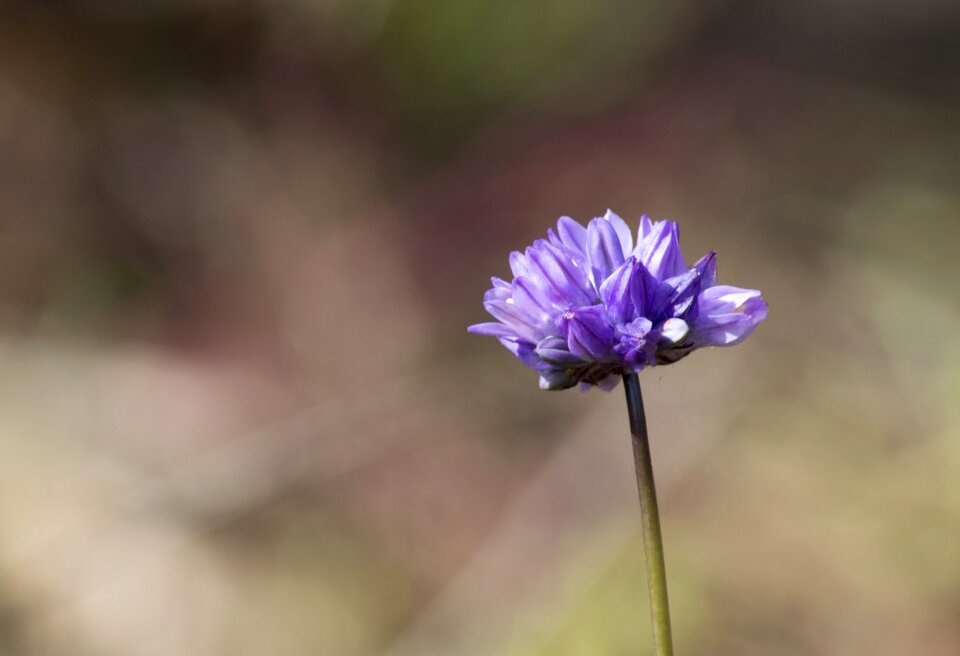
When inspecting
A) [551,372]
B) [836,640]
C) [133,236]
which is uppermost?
[133,236]

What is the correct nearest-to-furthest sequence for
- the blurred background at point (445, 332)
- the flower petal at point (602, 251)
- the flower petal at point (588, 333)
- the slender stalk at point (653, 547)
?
the slender stalk at point (653, 547) < the flower petal at point (588, 333) < the flower petal at point (602, 251) < the blurred background at point (445, 332)

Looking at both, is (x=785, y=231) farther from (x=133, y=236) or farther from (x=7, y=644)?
(x=7, y=644)

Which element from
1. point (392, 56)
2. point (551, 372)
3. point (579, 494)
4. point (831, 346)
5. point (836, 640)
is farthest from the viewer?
point (392, 56)

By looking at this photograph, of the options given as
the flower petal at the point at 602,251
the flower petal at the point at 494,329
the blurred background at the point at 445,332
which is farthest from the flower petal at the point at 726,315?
→ the blurred background at the point at 445,332

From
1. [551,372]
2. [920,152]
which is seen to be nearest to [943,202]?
[920,152]

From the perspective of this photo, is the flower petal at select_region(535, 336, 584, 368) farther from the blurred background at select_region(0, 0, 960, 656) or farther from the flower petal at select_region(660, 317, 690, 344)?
the blurred background at select_region(0, 0, 960, 656)

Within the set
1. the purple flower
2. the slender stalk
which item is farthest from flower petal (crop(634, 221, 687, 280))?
the slender stalk

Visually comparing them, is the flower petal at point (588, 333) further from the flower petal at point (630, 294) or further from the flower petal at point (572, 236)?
the flower petal at point (572, 236)
